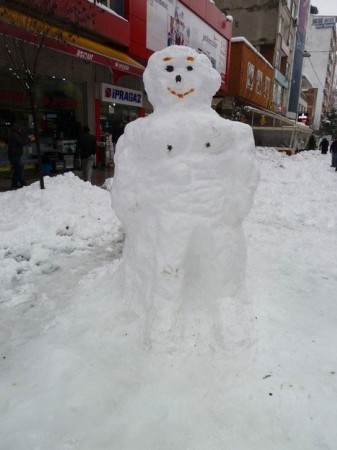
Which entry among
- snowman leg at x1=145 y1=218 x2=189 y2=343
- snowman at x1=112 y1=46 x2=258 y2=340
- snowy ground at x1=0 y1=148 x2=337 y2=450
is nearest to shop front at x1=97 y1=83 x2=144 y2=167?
snowy ground at x1=0 y1=148 x2=337 y2=450

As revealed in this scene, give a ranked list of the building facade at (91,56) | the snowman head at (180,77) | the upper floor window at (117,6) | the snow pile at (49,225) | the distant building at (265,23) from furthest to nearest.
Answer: the distant building at (265,23)
the upper floor window at (117,6)
the building facade at (91,56)
the snow pile at (49,225)
the snowman head at (180,77)

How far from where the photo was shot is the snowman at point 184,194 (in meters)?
3.27

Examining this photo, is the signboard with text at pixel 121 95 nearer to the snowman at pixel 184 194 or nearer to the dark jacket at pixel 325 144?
the snowman at pixel 184 194

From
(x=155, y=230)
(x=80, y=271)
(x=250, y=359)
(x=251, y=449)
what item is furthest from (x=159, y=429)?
(x=80, y=271)

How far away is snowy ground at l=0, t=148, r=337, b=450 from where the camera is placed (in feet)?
7.49

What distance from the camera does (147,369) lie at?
2807 mm

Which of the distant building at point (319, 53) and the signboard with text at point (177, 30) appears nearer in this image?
the signboard with text at point (177, 30)

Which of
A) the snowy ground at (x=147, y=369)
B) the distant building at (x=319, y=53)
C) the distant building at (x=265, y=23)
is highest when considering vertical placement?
the distant building at (x=319, y=53)

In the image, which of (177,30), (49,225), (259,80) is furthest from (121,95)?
(259,80)

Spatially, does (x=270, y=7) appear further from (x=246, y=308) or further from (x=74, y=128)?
(x=246, y=308)

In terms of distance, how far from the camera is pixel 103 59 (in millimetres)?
8961

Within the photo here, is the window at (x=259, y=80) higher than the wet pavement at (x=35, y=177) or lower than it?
higher

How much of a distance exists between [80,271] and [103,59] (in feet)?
21.5

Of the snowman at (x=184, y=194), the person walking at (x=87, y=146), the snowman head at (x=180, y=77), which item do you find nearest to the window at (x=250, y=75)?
the person walking at (x=87, y=146)
